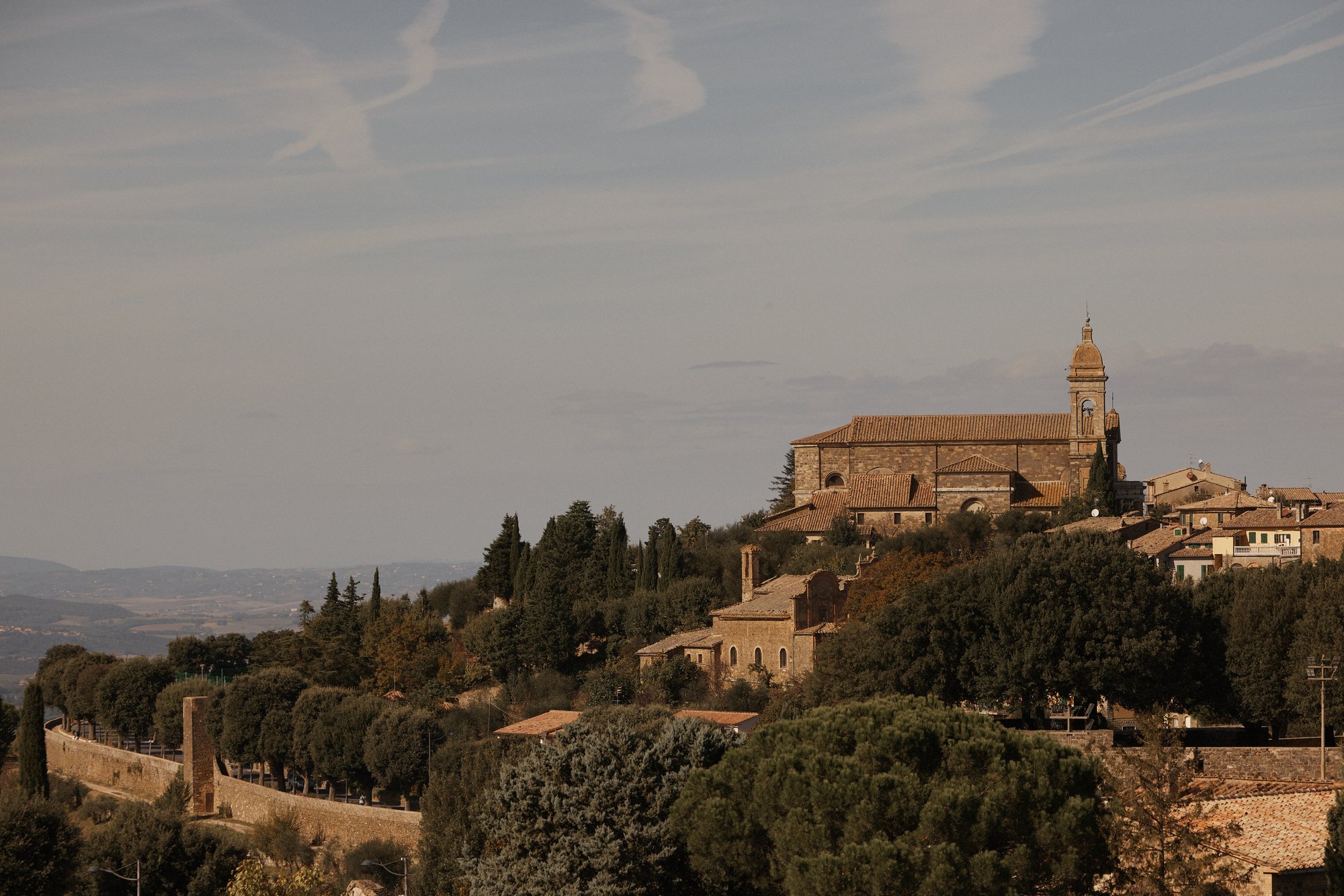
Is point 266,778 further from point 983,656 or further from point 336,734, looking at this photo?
point 983,656

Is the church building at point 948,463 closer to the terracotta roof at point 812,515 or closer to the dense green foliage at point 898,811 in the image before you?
the terracotta roof at point 812,515

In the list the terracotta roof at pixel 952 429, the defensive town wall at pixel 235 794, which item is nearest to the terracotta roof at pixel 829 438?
the terracotta roof at pixel 952 429

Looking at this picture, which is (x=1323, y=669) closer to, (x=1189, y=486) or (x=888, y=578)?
(x=888, y=578)

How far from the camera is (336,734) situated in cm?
5138

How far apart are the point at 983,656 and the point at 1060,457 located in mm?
36604

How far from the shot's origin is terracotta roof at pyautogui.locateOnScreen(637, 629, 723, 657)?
177 ft

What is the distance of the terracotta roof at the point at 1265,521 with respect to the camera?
5203 cm

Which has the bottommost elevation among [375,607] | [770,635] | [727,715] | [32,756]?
[32,756]

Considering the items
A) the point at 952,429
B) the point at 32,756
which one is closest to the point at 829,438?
the point at 952,429

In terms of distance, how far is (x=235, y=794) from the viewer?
53625mm

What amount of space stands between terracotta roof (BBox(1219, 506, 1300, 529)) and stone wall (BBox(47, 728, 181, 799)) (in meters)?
38.8

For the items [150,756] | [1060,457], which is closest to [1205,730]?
[1060,457]

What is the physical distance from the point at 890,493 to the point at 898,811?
1852 inches

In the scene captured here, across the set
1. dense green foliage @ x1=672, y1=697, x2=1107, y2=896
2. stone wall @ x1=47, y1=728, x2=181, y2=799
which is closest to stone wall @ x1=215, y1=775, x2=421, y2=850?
stone wall @ x1=47, y1=728, x2=181, y2=799
